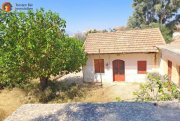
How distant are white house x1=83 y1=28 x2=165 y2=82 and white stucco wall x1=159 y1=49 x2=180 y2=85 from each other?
1.38m

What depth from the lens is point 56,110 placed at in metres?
5.55

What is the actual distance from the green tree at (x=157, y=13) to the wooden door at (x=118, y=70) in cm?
1826

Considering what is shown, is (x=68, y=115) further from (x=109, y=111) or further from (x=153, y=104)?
(x=153, y=104)

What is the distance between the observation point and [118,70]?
71.4ft

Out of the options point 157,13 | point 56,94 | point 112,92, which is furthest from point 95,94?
point 157,13

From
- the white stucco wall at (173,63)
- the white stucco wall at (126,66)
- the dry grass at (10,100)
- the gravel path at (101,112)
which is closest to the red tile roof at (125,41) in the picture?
the white stucco wall at (126,66)

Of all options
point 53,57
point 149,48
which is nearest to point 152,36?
point 149,48

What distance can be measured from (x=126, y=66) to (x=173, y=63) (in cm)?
565

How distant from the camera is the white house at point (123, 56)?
67.9ft

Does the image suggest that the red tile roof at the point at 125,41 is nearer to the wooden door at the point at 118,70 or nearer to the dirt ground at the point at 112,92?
the wooden door at the point at 118,70

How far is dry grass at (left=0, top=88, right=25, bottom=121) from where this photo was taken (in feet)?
49.5

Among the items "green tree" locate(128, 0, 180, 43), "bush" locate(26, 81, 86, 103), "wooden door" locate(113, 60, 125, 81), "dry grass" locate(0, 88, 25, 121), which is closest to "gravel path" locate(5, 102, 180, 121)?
"dry grass" locate(0, 88, 25, 121)

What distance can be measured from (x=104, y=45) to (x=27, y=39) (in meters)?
7.88

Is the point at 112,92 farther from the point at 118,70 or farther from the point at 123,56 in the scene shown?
the point at 123,56
